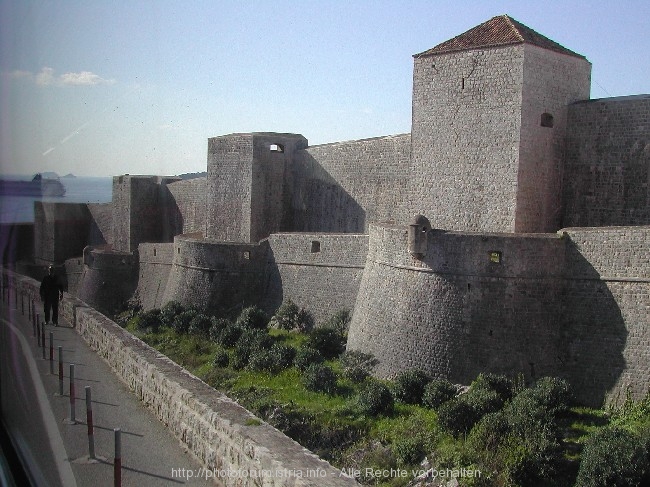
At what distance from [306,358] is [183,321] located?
6286mm

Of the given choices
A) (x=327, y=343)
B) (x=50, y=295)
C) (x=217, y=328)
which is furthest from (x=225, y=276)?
(x=50, y=295)

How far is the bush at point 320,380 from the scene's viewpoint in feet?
48.4

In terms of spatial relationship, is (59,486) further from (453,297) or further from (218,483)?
(453,297)

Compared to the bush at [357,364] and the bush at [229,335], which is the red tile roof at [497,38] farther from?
the bush at [229,335]

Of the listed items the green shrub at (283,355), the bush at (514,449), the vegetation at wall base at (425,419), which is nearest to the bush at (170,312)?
the vegetation at wall base at (425,419)

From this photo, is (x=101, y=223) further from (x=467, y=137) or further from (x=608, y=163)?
(x=608, y=163)

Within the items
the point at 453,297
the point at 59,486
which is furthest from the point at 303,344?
the point at 59,486

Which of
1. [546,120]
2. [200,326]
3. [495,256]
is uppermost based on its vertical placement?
[546,120]

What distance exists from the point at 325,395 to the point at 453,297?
3304 mm

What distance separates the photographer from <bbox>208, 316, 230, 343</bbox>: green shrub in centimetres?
1981

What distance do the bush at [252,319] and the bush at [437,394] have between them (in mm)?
7656

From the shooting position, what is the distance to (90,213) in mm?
34562

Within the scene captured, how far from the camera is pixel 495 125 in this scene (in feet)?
55.4

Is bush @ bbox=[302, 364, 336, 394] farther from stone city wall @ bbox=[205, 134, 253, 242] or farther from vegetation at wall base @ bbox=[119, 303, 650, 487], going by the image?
stone city wall @ bbox=[205, 134, 253, 242]
